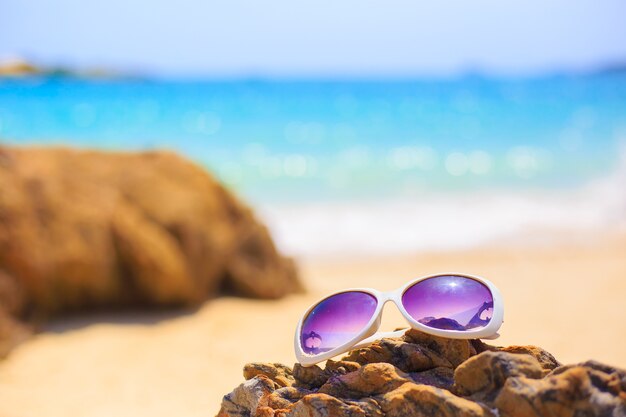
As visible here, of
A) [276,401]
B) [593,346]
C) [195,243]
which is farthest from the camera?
[195,243]

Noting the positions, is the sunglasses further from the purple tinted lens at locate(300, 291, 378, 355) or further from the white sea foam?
the white sea foam

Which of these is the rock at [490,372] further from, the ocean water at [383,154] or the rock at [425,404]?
the ocean water at [383,154]

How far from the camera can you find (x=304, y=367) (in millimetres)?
1901

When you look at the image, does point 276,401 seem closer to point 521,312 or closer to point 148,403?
point 148,403

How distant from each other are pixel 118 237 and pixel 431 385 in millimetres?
3587

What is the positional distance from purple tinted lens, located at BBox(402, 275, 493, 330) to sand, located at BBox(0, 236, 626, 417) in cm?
118

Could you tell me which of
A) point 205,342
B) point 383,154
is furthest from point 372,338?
point 383,154

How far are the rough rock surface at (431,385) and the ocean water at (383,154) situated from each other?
5.32m

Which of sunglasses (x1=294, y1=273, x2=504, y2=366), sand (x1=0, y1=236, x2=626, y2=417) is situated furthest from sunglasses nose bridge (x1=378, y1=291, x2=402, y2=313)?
sand (x1=0, y1=236, x2=626, y2=417)

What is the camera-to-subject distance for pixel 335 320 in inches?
75.5

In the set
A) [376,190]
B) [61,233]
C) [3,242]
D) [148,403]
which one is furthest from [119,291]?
[376,190]

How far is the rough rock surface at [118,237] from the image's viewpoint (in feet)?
14.9

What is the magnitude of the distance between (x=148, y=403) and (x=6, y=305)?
175 cm

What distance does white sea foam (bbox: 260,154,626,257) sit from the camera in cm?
811
